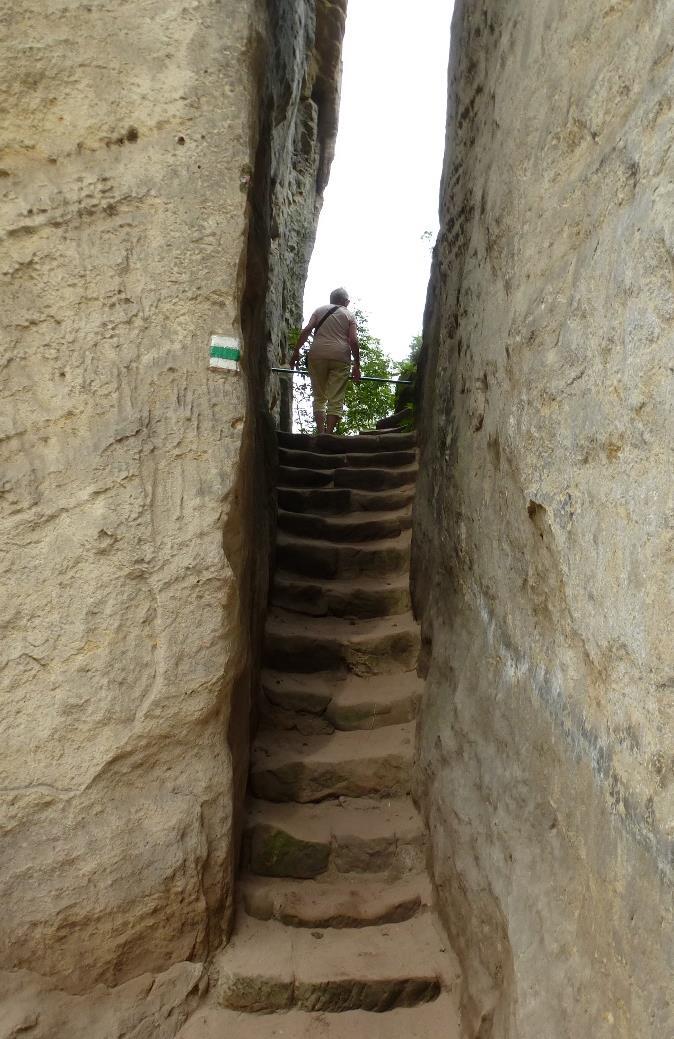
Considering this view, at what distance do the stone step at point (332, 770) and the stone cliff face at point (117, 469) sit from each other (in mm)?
650

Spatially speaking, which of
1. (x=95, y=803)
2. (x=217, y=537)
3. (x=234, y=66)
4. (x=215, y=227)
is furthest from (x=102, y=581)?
(x=234, y=66)

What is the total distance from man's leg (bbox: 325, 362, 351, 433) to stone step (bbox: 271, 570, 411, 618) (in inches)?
117

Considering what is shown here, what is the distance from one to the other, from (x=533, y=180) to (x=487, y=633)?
1.45 m

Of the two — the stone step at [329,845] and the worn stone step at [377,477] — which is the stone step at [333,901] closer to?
the stone step at [329,845]

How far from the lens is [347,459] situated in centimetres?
566

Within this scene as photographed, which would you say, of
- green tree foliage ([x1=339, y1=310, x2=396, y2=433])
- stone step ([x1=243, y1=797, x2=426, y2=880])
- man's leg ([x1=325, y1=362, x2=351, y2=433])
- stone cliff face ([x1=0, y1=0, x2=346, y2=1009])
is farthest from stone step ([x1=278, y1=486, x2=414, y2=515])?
green tree foliage ([x1=339, y1=310, x2=396, y2=433])

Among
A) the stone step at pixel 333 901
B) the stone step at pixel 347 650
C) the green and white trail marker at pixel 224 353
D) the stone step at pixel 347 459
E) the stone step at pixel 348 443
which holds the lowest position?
the stone step at pixel 333 901

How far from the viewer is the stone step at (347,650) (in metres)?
3.90

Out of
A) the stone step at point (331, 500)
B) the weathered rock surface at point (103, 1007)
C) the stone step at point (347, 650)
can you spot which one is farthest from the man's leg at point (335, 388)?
the weathered rock surface at point (103, 1007)

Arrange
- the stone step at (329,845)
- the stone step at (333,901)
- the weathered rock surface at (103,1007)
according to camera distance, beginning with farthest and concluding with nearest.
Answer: the stone step at (329,845) → the stone step at (333,901) → the weathered rock surface at (103,1007)

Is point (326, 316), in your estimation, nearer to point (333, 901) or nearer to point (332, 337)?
point (332, 337)

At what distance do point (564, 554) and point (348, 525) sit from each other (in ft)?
9.46

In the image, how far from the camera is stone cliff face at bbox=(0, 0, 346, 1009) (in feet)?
8.40

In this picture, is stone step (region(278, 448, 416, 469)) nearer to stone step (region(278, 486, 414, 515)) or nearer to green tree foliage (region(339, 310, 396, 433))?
stone step (region(278, 486, 414, 515))
